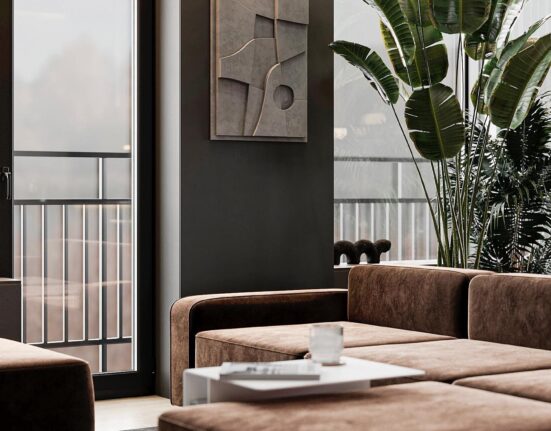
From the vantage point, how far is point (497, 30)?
4.69 metres

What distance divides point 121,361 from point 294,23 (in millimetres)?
1868

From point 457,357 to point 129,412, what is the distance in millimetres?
1762

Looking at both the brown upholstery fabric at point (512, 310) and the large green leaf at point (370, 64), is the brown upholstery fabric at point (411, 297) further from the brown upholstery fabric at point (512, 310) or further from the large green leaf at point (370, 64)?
the large green leaf at point (370, 64)

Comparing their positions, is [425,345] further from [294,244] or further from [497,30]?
[497,30]

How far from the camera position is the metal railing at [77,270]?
4.39 metres

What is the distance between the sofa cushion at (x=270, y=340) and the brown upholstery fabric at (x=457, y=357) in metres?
0.16

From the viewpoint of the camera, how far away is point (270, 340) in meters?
3.42

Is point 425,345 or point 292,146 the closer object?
point 425,345

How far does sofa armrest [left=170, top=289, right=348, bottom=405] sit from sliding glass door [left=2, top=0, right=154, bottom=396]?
0.74 metres

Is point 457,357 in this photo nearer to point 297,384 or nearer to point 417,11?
point 297,384

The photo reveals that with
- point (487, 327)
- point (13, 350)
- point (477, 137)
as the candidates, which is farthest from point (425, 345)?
point (477, 137)

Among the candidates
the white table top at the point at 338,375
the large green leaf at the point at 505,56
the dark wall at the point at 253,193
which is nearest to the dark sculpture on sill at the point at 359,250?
the dark wall at the point at 253,193

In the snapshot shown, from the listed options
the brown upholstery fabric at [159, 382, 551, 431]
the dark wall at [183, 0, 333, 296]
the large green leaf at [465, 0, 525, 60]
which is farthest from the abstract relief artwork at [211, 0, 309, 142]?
the brown upholstery fabric at [159, 382, 551, 431]

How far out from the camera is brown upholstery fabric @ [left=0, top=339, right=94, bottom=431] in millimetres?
2777
